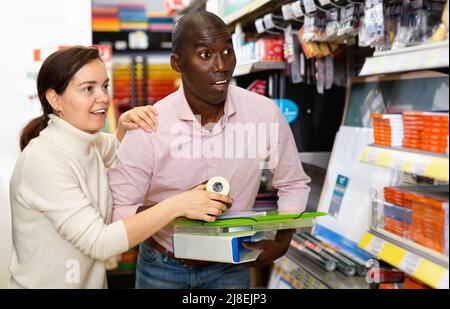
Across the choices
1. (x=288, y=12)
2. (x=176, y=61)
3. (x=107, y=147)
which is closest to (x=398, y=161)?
(x=176, y=61)

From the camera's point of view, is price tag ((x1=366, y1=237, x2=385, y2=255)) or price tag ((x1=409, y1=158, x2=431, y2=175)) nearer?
price tag ((x1=409, y1=158, x2=431, y2=175))

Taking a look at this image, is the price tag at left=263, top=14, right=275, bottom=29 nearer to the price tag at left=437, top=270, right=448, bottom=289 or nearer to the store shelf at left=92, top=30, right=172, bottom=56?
the price tag at left=437, top=270, right=448, bottom=289

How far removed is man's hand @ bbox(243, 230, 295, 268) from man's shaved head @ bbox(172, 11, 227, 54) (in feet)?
2.35

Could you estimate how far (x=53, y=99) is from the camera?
1.77 metres

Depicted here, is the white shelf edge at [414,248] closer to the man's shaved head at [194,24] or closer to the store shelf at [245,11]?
the man's shaved head at [194,24]

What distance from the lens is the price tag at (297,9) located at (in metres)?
2.40

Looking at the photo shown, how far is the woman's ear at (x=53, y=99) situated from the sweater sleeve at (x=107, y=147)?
280mm

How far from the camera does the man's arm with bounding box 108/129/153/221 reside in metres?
1.87

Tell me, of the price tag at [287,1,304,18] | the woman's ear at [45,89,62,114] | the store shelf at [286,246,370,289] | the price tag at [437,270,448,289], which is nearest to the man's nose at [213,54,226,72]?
the woman's ear at [45,89,62,114]

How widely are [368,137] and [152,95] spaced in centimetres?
221

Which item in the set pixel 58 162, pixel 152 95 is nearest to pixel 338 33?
pixel 58 162

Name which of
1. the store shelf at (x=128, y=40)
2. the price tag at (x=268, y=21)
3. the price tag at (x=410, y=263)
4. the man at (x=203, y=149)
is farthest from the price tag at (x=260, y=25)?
the store shelf at (x=128, y=40)
